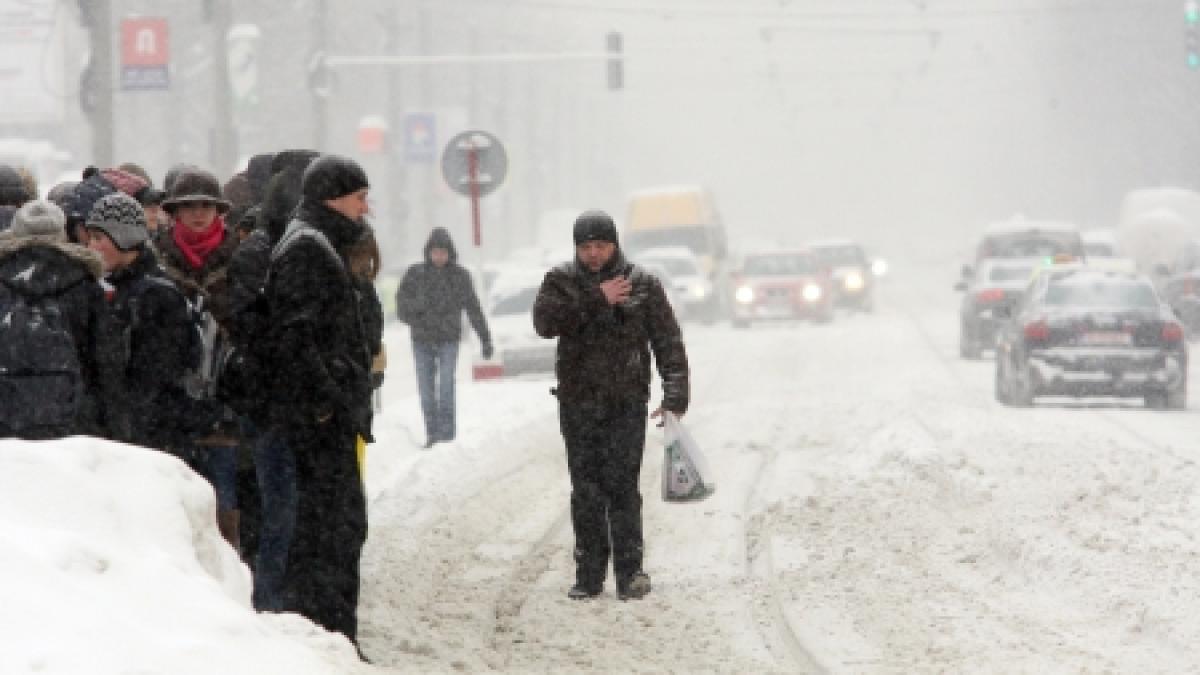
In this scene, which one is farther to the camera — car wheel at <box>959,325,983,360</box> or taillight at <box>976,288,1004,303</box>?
car wheel at <box>959,325,983,360</box>

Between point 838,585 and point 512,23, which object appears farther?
point 512,23

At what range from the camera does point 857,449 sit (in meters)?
17.1

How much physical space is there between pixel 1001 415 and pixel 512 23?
108067 mm

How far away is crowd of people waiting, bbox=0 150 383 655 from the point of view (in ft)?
26.5

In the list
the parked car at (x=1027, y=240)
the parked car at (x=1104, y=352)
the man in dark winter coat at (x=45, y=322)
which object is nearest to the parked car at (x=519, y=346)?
the parked car at (x=1104, y=352)

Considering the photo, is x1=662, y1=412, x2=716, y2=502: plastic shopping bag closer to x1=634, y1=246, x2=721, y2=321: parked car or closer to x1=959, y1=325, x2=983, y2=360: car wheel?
x1=959, y1=325, x2=983, y2=360: car wheel

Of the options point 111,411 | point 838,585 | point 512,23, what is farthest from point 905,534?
point 512,23

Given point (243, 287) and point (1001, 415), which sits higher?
point (243, 287)

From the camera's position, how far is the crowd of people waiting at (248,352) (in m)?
8.07

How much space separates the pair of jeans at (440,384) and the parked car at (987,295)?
46.7ft

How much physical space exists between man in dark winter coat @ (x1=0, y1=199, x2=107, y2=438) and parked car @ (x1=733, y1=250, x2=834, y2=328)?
3533 centimetres

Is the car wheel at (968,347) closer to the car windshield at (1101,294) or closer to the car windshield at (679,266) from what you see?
the car windshield at (1101,294)

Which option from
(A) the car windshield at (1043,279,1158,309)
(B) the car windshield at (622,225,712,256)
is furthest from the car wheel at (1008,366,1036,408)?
(B) the car windshield at (622,225,712,256)

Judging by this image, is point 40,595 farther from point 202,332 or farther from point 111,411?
point 202,332
